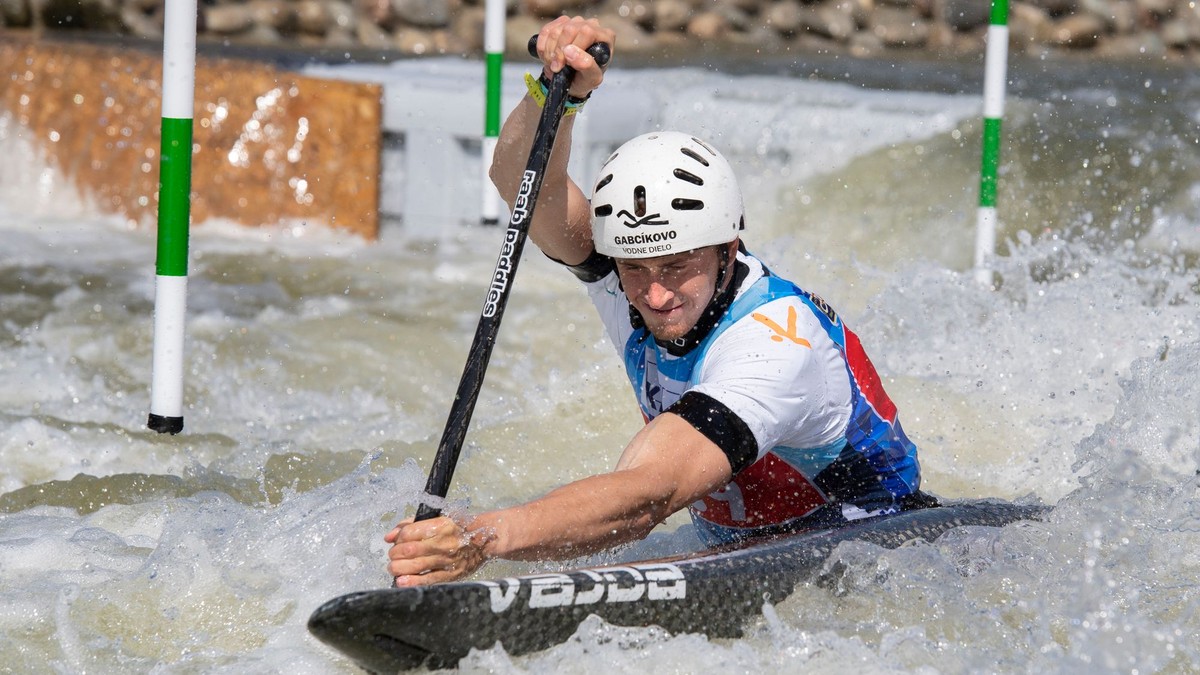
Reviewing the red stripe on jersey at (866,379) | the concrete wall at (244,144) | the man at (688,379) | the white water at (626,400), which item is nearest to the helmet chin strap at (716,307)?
the man at (688,379)

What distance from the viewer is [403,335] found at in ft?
22.0

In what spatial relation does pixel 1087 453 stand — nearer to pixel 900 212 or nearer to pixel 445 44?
pixel 900 212

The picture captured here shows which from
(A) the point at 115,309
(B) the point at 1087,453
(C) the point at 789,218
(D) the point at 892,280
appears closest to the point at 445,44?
(C) the point at 789,218

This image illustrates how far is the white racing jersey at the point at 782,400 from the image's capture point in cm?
298

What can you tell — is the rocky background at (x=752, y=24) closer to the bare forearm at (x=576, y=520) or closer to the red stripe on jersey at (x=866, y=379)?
the red stripe on jersey at (x=866, y=379)

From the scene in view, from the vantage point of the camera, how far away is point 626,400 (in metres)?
5.58

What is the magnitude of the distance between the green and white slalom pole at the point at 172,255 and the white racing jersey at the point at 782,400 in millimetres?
1269

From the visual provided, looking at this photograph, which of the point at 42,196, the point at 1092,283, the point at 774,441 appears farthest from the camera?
the point at 42,196

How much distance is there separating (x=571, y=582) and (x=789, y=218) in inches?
218

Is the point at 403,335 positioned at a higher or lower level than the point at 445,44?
lower

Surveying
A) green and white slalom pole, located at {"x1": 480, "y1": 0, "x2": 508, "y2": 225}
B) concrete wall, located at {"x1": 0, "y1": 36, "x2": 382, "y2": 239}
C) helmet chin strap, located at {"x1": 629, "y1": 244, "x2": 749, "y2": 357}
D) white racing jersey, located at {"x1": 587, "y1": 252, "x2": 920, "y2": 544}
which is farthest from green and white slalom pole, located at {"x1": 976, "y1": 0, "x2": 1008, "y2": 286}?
concrete wall, located at {"x1": 0, "y1": 36, "x2": 382, "y2": 239}

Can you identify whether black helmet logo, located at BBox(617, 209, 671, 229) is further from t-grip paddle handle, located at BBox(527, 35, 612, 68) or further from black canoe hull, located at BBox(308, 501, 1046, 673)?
black canoe hull, located at BBox(308, 501, 1046, 673)

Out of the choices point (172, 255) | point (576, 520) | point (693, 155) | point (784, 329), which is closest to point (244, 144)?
point (172, 255)

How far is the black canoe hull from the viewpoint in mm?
2520
